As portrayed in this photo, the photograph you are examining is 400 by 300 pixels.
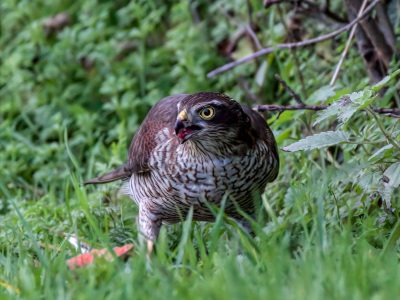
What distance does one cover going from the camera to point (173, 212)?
16.2 ft

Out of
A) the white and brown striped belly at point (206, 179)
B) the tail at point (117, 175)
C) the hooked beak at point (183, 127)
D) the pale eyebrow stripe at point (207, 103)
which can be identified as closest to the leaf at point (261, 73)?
the tail at point (117, 175)

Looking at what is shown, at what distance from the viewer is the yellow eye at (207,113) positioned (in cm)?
453

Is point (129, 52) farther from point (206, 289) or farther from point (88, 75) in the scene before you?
point (206, 289)

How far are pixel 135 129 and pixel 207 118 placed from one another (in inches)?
145

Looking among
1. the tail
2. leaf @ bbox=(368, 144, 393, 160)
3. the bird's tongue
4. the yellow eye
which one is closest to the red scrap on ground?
the bird's tongue

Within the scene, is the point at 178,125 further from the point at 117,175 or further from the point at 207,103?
the point at 117,175

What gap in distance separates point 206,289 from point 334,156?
3.10 metres

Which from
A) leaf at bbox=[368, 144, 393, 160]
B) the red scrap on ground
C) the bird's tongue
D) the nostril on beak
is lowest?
leaf at bbox=[368, 144, 393, 160]

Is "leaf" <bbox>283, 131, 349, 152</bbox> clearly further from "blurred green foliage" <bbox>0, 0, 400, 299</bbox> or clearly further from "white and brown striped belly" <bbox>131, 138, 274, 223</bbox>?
"white and brown striped belly" <bbox>131, 138, 274, 223</bbox>

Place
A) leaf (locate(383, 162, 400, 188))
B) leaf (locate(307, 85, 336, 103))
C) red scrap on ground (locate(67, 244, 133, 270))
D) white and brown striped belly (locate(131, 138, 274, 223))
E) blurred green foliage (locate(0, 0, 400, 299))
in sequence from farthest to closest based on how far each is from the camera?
leaf (locate(307, 85, 336, 103)) < white and brown striped belly (locate(131, 138, 274, 223)) < leaf (locate(383, 162, 400, 188)) < red scrap on ground (locate(67, 244, 133, 270)) < blurred green foliage (locate(0, 0, 400, 299))

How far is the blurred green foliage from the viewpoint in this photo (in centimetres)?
337

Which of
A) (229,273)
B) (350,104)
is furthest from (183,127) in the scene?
(229,273)

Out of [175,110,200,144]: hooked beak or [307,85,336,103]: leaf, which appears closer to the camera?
[175,110,200,144]: hooked beak

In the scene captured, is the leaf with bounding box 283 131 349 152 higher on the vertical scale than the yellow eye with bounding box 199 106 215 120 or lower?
lower
